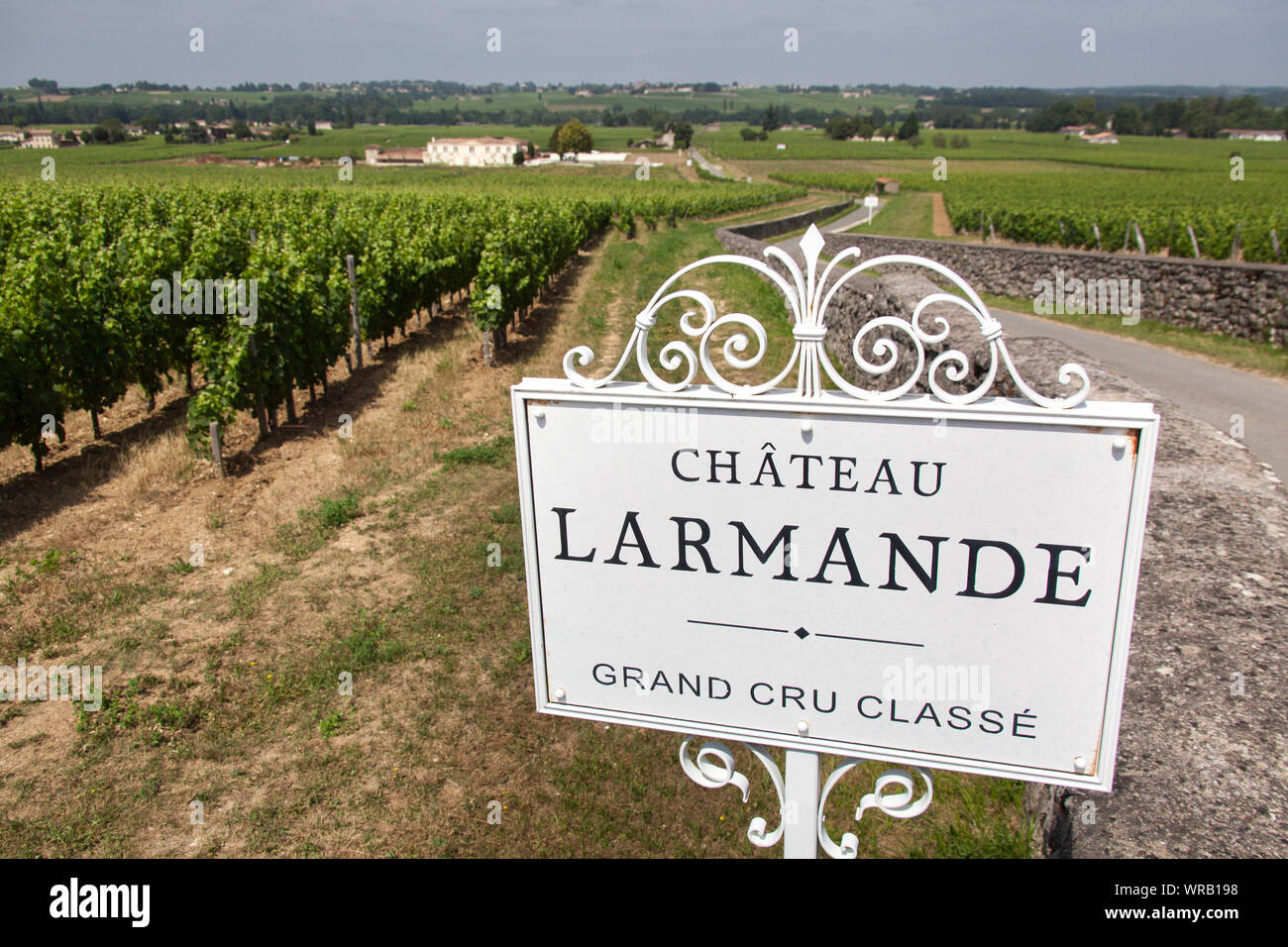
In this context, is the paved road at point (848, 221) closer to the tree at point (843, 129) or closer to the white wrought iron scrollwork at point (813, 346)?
the white wrought iron scrollwork at point (813, 346)

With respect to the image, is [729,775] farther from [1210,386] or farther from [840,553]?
[1210,386]

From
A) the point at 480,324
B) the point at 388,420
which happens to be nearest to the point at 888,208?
the point at 480,324

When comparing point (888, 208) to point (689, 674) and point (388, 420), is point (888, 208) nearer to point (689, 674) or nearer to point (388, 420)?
point (388, 420)

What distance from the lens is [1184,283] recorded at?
49.2ft

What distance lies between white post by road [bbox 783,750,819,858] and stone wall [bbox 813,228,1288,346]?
9.29 meters

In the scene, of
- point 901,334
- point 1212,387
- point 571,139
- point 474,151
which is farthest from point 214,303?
point 571,139

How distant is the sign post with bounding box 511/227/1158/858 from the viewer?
5.69 ft

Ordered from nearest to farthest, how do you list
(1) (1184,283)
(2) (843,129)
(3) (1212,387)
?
(3) (1212,387), (1) (1184,283), (2) (843,129)

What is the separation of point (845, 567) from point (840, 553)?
35mm

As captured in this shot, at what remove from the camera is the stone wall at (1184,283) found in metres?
13.2

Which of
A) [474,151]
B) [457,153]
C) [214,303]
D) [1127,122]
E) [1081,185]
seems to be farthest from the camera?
[1127,122]

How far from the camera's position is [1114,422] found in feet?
5.41

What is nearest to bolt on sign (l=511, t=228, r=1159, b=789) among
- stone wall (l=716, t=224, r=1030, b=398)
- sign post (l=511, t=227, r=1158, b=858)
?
sign post (l=511, t=227, r=1158, b=858)

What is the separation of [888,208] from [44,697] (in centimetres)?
5366
